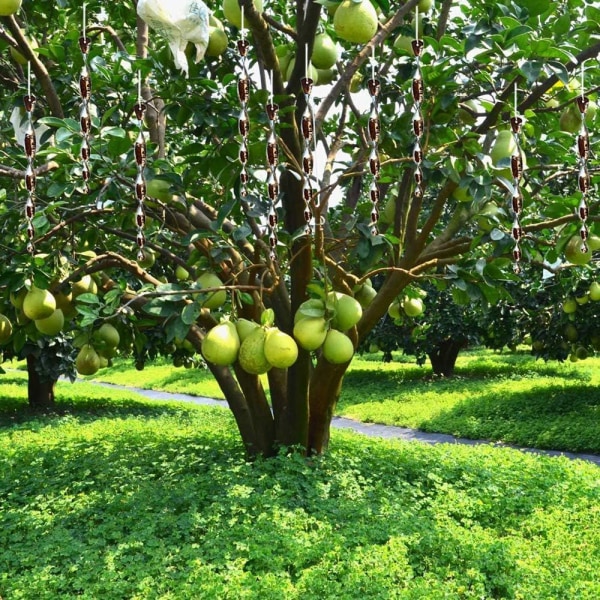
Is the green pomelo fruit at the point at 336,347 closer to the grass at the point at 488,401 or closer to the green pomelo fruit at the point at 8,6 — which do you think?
the green pomelo fruit at the point at 8,6

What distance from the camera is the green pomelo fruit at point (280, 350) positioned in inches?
101

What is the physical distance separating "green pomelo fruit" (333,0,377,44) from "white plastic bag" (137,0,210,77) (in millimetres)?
511

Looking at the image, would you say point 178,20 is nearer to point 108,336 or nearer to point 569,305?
point 108,336

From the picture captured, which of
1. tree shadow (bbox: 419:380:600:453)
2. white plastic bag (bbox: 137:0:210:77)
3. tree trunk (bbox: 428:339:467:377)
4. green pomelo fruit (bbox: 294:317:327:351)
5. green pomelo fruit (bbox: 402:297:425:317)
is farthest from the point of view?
tree trunk (bbox: 428:339:467:377)

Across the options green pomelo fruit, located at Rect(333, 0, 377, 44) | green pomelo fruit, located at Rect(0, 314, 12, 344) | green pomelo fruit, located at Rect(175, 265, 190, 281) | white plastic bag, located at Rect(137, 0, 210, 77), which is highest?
green pomelo fruit, located at Rect(333, 0, 377, 44)

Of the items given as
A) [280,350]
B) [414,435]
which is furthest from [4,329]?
[414,435]

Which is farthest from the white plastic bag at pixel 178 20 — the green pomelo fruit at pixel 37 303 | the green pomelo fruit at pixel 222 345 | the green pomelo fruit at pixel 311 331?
the green pomelo fruit at pixel 37 303

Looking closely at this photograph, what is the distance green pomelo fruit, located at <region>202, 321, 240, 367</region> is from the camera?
2.62m

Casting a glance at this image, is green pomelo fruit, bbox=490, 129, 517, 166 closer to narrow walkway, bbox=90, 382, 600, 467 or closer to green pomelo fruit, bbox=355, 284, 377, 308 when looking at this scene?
green pomelo fruit, bbox=355, 284, 377, 308

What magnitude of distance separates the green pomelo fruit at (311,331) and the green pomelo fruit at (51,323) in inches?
48.1

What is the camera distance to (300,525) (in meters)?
3.42

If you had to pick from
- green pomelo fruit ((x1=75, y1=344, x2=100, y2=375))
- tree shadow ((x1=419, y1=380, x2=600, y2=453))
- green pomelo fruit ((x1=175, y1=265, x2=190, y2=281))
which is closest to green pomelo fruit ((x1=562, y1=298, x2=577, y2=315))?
tree shadow ((x1=419, y1=380, x2=600, y2=453))

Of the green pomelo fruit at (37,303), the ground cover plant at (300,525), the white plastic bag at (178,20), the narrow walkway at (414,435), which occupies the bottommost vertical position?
the narrow walkway at (414,435)

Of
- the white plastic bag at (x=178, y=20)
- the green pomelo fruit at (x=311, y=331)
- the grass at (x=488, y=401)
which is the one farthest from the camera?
the grass at (x=488, y=401)
